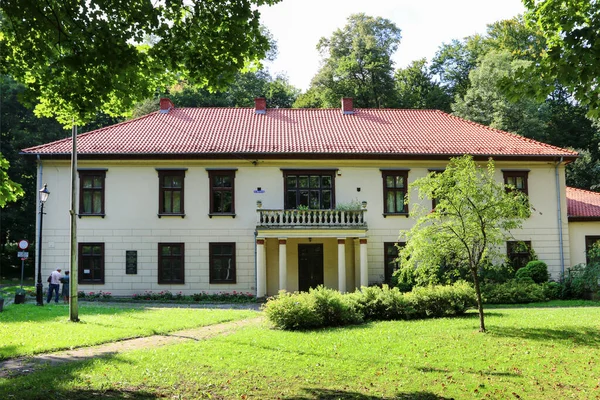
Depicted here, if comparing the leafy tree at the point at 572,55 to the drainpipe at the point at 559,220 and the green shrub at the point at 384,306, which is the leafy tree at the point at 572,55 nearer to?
the green shrub at the point at 384,306

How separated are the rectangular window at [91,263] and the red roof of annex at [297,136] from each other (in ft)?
14.2

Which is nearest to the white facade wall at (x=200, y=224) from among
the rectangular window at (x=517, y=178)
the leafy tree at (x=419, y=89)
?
the rectangular window at (x=517, y=178)

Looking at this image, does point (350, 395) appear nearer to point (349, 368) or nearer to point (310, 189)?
point (349, 368)

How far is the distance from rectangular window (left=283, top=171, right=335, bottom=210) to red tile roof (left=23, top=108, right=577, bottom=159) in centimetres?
111

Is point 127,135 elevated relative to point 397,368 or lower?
elevated

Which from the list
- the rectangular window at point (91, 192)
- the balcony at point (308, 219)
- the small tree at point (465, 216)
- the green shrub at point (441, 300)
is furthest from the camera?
the rectangular window at point (91, 192)

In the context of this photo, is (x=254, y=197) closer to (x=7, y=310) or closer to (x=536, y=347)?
(x=7, y=310)

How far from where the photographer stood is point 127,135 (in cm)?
2631

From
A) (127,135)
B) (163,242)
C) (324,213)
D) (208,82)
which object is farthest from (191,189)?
(208,82)

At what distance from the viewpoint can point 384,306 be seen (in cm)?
1647

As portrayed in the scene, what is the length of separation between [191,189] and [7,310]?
9559 millimetres

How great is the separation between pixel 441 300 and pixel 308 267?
32.1 feet

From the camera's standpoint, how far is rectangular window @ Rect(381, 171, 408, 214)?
25.7m

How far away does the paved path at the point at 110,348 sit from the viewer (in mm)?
9555
